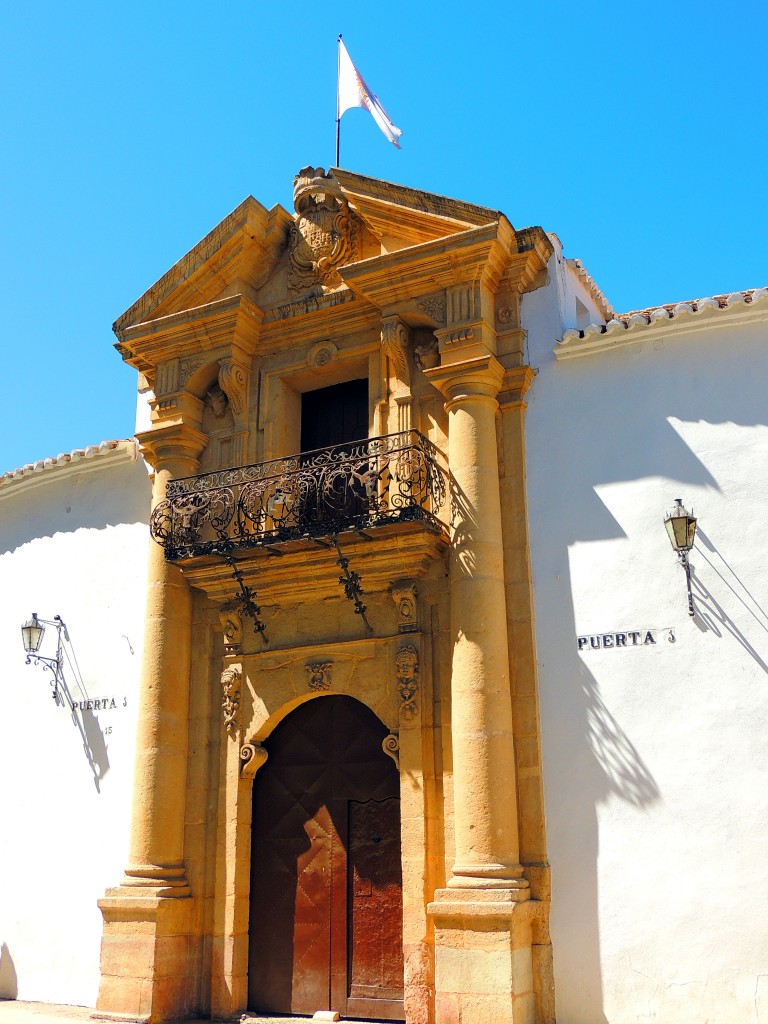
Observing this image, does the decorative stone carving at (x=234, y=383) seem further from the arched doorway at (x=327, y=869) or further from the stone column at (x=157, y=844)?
the arched doorway at (x=327, y=869)

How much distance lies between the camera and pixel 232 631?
33.3 ft

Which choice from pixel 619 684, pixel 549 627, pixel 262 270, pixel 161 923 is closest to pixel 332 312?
pixel 262 270

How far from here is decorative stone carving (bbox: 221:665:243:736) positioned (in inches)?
392

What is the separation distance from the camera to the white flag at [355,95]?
1093cm

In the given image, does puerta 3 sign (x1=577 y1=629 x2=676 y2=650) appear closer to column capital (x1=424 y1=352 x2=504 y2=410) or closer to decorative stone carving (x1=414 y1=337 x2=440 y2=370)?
column capital (x1=424 y1=352 x2=504 y2=410)

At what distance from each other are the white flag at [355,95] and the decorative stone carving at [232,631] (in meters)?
5.02

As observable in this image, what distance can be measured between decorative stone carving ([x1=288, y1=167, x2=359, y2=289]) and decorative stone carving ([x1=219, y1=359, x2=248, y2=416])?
1046mm

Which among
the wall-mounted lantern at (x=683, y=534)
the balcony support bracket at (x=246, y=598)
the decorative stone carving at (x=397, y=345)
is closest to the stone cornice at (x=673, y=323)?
the decorative stone carving at (x=397, y=345)

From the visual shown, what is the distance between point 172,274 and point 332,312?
1960 mm

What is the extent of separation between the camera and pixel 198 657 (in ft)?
34.2

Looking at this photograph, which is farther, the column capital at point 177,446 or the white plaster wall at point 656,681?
the column capital at point 177,446

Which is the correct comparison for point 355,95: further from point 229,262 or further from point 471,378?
point 471,378

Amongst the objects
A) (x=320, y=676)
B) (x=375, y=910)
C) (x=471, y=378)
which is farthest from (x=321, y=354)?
(x=375, y=910)

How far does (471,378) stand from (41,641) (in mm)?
5671
